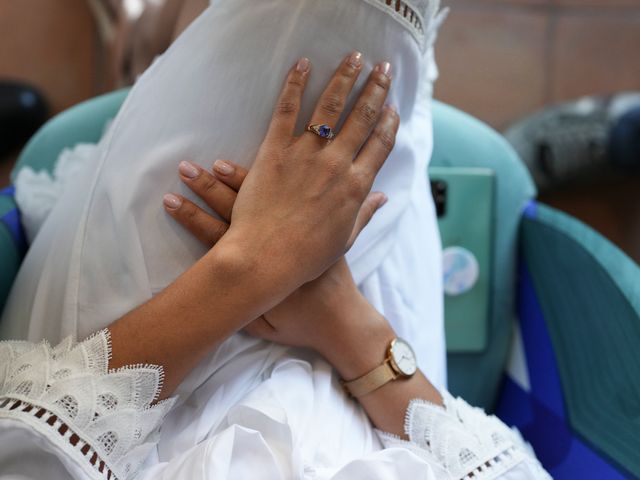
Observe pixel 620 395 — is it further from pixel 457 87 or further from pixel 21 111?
pixel 21 111

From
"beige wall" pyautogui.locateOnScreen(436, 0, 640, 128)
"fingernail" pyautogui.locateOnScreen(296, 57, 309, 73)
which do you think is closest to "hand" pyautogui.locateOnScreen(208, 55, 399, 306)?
"fingernail" pyautogui.locateOnScreen(296, 57, 309, 73)

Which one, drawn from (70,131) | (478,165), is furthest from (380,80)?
(70,131)

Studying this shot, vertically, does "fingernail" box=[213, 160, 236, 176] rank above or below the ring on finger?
below

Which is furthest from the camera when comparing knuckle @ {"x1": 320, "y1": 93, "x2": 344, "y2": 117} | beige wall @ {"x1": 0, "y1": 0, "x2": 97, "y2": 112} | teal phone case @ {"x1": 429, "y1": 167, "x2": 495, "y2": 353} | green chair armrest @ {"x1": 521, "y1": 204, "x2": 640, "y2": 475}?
beige wall @ {"x1": 0, "y1": 0, "x2": 97, "y2": 112}

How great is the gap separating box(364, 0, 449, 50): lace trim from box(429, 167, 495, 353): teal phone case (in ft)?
1.32

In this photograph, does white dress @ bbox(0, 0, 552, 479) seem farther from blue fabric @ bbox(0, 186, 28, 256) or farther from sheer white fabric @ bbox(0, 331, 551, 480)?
blue fabric @ bbox(0, 186, 28, 256)

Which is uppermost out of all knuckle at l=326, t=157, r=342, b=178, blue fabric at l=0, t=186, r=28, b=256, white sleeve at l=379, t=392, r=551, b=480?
knuckle at l=326, t=157, r=342, b=178

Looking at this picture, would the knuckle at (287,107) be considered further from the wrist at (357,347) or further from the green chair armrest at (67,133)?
the green chair armrest at (67,133)

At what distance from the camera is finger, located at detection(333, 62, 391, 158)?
70 centimetres

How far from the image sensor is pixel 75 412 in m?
0.59

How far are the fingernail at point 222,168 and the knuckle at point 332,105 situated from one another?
0.11m

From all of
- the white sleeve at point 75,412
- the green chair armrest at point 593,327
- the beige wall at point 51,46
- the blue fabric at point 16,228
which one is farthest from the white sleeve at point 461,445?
the beige wall at point 51,46

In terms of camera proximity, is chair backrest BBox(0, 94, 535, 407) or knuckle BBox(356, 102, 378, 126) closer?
knuckle BBox(356, 102, 378, 126)

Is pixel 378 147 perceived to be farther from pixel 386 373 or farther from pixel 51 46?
pixel 51 46
